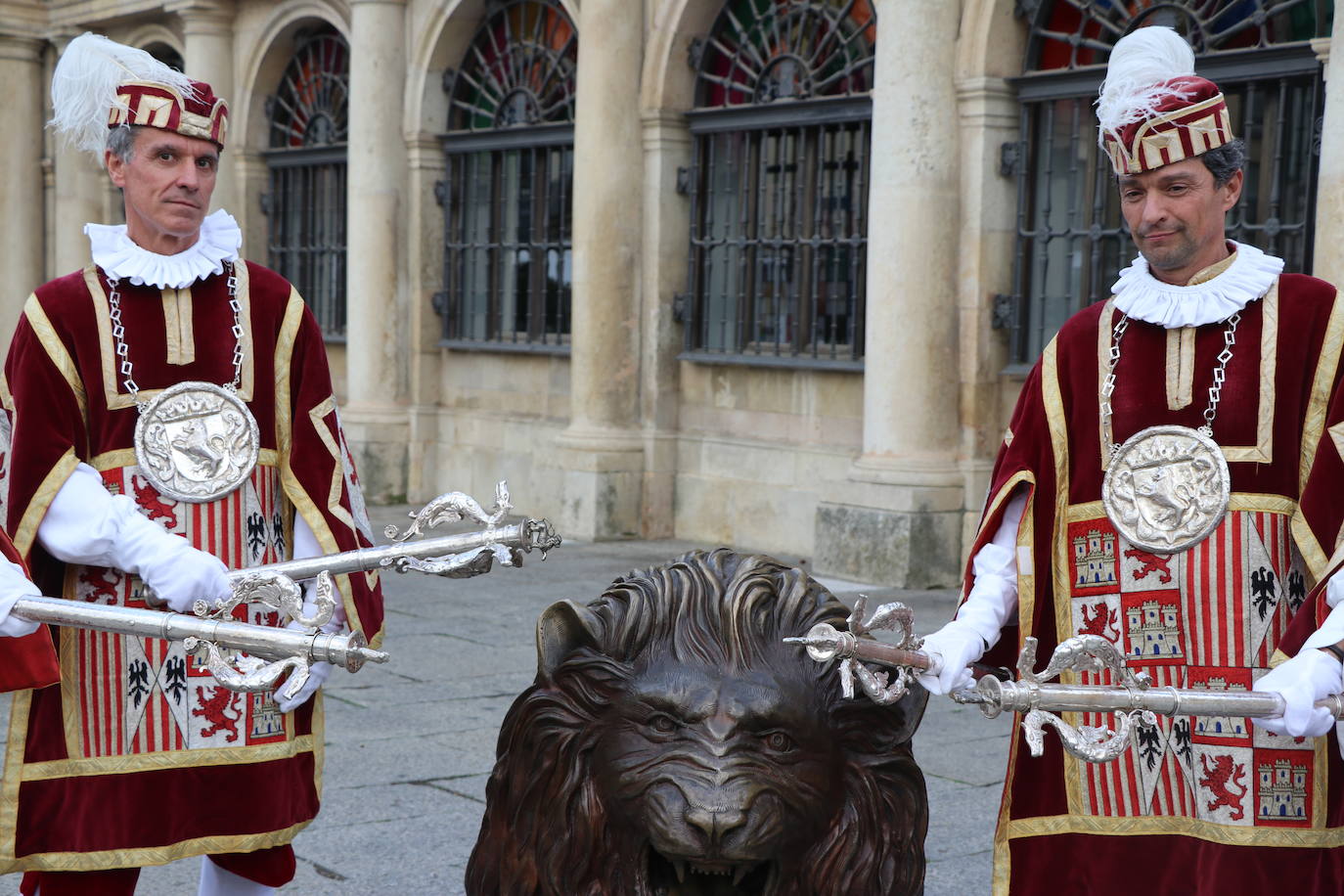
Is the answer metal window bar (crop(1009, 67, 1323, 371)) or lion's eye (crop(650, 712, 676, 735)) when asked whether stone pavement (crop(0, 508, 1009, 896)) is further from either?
lion's eye (crop(650, 712, 676, 735))

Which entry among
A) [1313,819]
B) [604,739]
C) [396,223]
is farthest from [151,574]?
[396,223]

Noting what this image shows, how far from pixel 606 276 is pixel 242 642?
9.23 meters

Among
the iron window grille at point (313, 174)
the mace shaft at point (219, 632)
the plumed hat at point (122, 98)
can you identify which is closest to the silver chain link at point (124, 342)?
the plumed hat at point (122, 98)

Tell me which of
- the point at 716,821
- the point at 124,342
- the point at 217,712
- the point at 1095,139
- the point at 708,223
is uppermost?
the point at 1095,139

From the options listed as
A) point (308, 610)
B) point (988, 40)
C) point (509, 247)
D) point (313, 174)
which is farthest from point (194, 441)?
point (313, 174)

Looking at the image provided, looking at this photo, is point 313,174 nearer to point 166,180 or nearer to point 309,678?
point 166,180

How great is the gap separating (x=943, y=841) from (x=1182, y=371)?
2233 millimetres

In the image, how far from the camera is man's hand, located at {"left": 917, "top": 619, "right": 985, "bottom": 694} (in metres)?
2.32

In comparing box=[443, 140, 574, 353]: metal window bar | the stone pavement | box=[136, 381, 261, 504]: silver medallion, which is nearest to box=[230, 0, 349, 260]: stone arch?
box=[443, 140, 574, 353]: metal window bar

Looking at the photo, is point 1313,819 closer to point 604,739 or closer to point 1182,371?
point 1182,371

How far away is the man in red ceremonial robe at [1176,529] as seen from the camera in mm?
2703

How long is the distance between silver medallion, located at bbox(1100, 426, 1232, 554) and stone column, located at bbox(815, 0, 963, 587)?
621 centimetres

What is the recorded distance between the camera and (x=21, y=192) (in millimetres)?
18719

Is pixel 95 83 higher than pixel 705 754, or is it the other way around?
pixel 95 83
